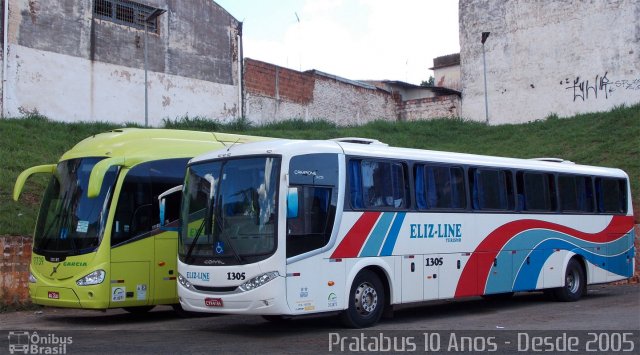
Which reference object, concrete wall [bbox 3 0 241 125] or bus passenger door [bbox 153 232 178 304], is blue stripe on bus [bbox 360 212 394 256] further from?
concrete wall [bbox 3 0 241 125]

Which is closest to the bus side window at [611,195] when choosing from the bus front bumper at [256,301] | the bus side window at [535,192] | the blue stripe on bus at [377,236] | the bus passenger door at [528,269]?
the bus side window at [535,192]

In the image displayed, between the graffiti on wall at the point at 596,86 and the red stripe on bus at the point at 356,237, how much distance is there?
22669mm

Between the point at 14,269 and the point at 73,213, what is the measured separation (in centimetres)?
299

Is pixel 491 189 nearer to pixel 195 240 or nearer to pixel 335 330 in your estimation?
pixel 335 330

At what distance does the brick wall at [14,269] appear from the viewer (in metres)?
14.7

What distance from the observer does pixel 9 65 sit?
2366cm

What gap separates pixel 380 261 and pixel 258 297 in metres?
2.57

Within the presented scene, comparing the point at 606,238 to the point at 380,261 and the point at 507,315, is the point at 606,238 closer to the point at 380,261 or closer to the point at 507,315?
the point at 507,315

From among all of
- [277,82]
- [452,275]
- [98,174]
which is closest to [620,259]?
[452,275]

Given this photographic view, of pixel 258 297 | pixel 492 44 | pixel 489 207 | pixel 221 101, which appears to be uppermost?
pixel 492 44

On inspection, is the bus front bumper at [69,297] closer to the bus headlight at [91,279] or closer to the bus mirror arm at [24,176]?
the bus headlight at [91,279]

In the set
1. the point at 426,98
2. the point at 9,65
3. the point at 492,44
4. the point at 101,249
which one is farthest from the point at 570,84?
the point at 101,249

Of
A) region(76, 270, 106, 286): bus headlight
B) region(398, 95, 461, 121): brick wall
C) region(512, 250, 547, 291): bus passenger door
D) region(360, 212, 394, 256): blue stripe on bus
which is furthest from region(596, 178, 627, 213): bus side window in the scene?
region(398, 95, 461, 121): brick wall

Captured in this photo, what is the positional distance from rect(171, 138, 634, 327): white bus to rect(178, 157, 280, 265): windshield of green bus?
17 mm
